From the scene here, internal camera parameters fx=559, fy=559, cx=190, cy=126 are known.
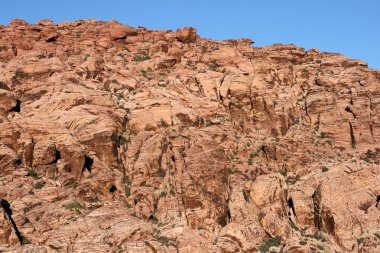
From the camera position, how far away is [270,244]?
45.8 metres

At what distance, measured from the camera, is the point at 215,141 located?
→ 52.7 meters

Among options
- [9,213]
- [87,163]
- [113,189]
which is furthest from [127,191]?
[9,213]

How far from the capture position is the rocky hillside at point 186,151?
43.9 m

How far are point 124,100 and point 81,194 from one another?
52.9ft

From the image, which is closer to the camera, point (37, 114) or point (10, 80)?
point (37, 114)

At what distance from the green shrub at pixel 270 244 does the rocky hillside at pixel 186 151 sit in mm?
202

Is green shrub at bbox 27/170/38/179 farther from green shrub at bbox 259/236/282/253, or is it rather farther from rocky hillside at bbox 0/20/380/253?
green shrub at bbox 259/236/282/253

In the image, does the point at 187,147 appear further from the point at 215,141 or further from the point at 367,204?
the point at 367,204

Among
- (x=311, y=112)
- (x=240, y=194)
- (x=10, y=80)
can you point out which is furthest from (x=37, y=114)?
(x=311, y=112)

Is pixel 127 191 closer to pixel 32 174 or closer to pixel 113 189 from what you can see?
pixel 113 189

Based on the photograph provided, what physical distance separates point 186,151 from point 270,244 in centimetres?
1135

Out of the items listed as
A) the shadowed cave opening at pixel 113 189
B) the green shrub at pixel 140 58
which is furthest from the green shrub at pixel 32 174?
the green shrub at pixel 140 58

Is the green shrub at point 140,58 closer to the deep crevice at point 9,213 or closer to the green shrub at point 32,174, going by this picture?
the green shrub at point 32,174

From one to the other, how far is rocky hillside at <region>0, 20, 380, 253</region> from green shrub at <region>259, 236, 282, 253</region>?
0.20 meters
